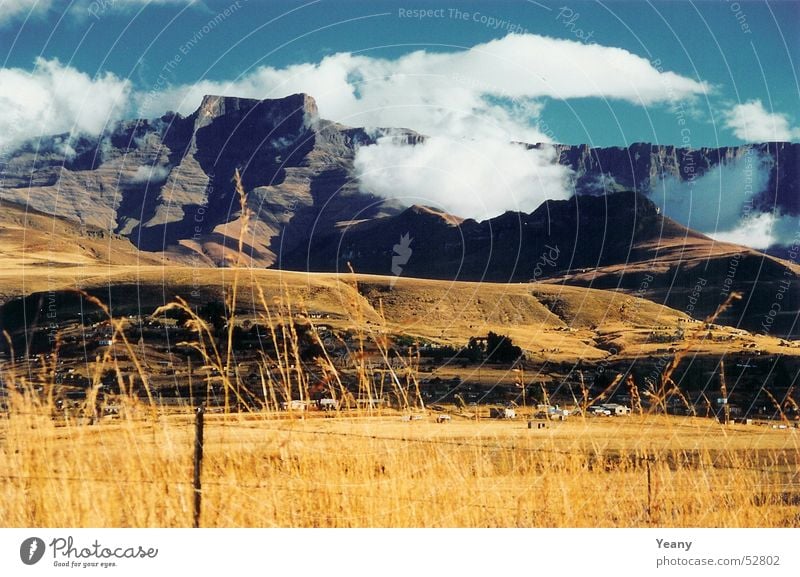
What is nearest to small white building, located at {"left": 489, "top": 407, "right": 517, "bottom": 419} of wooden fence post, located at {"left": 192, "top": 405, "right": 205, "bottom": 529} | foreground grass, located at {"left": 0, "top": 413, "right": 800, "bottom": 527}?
foreground grass, located at {"left": 0, "top": 413, "right": 800, "bottom": 527}

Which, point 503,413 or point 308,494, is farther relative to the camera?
point 503,413

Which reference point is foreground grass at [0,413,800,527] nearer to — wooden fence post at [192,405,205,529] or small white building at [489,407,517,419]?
wooden fence post at [192,405,205,529]

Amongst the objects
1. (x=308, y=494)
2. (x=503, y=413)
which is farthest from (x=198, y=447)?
(x=503, y=413)

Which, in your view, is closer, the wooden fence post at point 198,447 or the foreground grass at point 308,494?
the wooden fence post at point 198,447

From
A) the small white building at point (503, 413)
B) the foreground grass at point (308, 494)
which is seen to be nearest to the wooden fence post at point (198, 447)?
the foreground grass at point (308, 494)

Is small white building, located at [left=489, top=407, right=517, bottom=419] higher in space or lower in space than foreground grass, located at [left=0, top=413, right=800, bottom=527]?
higher

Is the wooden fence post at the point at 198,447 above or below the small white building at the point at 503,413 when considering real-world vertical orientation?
below

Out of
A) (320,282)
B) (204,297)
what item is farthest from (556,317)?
(204,297)

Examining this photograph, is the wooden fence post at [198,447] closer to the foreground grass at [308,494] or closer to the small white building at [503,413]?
the foreground grass at [308,494]

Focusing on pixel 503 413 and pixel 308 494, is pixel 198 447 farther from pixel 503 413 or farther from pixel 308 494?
pixel 503 413

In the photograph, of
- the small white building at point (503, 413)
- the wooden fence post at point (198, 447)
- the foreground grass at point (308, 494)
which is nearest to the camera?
the wooden fence post at point (198, 447)
